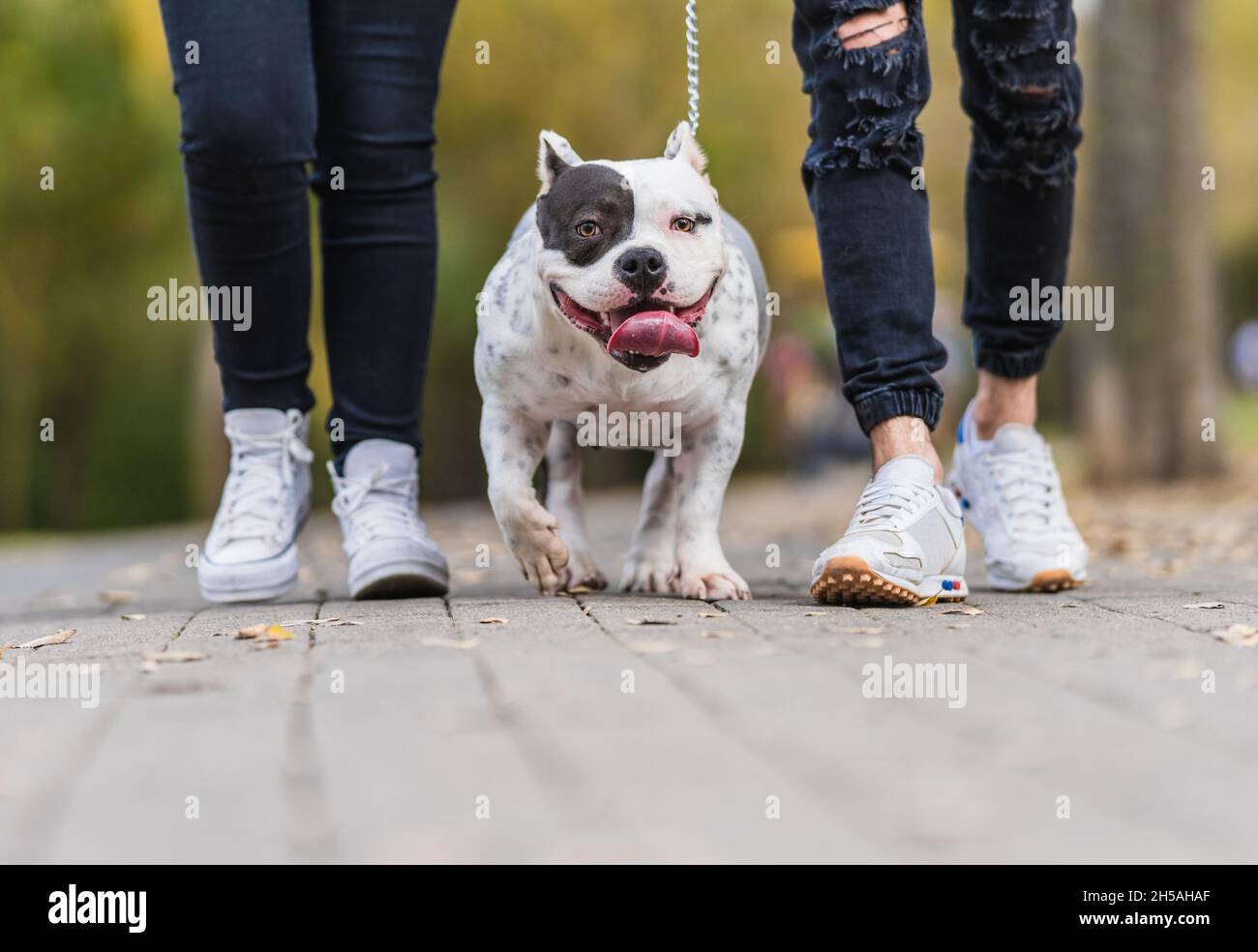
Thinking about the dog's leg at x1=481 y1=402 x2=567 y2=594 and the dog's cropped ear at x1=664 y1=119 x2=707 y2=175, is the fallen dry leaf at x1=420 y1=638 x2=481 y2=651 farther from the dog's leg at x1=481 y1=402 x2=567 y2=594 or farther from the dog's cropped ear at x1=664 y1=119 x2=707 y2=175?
the dog's cropped ear at x1=664 y1=119 x2=707 y2=175

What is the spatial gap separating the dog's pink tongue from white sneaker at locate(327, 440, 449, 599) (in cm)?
76

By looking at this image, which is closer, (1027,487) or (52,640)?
(52,640)

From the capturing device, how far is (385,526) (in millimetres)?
3436

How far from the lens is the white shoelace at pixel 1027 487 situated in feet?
11.8

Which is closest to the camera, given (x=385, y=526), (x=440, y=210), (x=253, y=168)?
(x=253, y=168)

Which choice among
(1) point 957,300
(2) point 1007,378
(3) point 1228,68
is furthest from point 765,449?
(2) point 1007,378

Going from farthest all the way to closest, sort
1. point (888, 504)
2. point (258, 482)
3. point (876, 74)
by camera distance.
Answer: point (258, 482)
point (876, 74)
point (888, 504)

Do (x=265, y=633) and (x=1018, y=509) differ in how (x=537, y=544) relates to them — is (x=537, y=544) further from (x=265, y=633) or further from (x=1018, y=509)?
(x=1018, y=509)

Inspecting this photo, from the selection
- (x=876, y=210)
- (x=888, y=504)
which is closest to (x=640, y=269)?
(x=876, y=210)

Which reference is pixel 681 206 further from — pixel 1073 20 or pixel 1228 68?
pixel 1228 68

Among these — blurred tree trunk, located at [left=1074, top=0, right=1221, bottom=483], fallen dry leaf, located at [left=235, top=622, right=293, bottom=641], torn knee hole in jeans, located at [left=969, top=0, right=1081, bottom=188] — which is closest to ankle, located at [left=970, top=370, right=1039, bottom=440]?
torn knee hole in jeans, located at [left=969, top=0, right=1081, bottom=188]

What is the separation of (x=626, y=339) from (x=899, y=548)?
0.66 meters

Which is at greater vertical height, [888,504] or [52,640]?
[888,504]
